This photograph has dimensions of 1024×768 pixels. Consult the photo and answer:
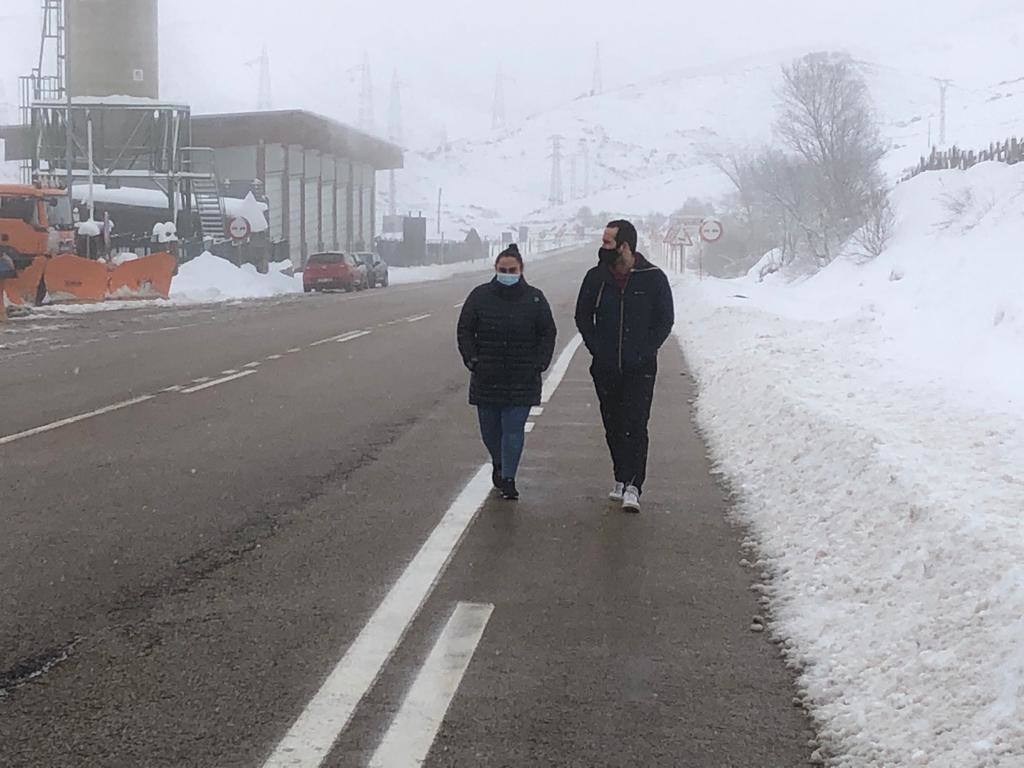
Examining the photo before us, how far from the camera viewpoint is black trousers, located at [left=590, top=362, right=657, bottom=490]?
307 inches

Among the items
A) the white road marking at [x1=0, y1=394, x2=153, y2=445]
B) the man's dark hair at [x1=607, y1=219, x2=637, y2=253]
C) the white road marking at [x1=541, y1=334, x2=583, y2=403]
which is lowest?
the white road marking at [x1=541, y1=334, x2=583, y2=403]

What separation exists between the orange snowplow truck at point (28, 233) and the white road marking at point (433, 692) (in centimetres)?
2331

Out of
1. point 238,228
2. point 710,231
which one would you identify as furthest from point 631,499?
point 238,228

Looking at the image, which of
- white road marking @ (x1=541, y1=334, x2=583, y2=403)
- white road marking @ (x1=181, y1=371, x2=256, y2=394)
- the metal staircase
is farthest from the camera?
the metal staircase

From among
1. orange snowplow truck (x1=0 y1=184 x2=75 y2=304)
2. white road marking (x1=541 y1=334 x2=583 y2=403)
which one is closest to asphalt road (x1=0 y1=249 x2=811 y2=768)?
white road marking (x1=541 y1=334 x2=583 y2=403)

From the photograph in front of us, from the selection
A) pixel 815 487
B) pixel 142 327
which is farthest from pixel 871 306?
pixel 815 487

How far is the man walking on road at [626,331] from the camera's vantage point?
7.68 meters

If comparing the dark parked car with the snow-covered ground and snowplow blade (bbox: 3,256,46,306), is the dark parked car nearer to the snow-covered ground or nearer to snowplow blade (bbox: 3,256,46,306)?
snowplow blade (bbox: 3,256,46,306)

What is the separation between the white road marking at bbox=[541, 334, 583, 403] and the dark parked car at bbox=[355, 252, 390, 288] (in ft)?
80.3

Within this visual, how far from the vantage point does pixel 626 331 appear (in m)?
7.70

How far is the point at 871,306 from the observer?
72.6 feet

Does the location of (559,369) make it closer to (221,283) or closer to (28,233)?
(28,233)

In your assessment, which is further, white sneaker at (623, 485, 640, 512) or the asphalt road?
white sneaker at (623, 485, 640, 512)

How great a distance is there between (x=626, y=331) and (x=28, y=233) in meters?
22.5
